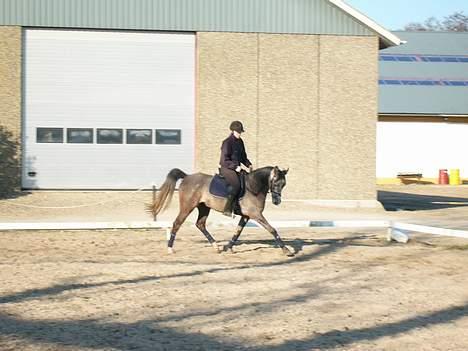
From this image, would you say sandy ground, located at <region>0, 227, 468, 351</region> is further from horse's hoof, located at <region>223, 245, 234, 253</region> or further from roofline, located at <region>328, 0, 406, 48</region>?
roofline, located at <region>328, 0, 406, 48</region>

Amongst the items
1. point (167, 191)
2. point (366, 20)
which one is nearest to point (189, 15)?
point (366, 20)

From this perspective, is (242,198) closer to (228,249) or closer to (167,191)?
(228,249)

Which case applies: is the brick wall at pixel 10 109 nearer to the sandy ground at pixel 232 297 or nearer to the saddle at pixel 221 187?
the sandy ground at pixel 232 297

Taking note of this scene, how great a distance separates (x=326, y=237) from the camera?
753 inches

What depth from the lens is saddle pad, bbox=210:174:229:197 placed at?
15.2 metres

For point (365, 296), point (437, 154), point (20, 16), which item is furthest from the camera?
point (437, 154)

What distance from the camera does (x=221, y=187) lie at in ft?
50.0

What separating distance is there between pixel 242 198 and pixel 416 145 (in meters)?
38.6

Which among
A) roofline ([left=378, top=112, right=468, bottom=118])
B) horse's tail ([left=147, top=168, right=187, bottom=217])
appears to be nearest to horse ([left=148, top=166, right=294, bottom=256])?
horse's tail ([left=147, top=168, right=187, bottom=217])

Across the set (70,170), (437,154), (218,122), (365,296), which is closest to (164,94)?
(218,122)

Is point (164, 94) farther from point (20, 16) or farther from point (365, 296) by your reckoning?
point (365, 296)

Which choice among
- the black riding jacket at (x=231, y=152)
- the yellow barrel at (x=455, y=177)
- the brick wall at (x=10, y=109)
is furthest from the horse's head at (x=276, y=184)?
the yellow barrel at (x=455, y=177)

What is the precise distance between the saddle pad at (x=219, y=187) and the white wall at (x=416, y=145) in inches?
1483

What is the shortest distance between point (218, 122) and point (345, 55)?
5417mm
